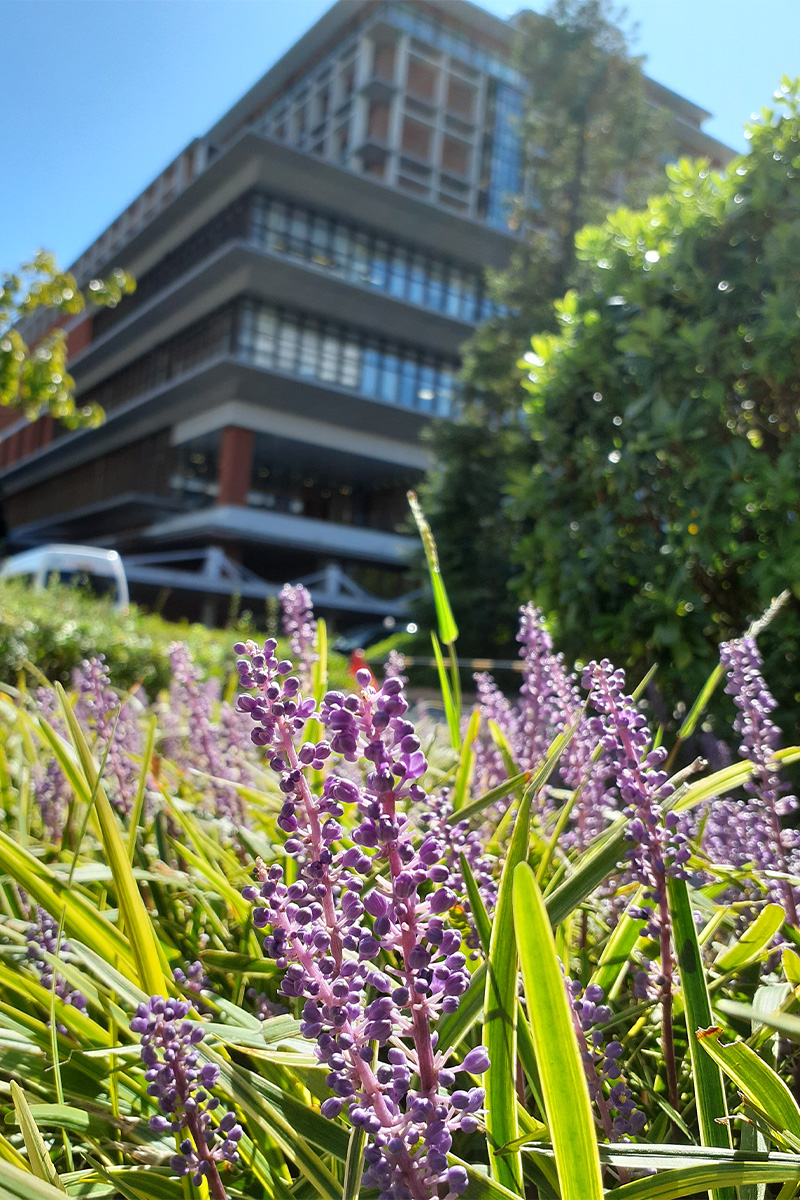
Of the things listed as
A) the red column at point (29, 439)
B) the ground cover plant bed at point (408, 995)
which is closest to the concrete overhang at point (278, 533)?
the red column at point (29, 439)

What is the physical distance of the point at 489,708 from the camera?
238cm

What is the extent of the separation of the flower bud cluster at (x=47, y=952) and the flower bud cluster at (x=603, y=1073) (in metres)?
0.75

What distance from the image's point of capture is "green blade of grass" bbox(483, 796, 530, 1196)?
79 centimetres

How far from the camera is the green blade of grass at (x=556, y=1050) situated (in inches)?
25.7

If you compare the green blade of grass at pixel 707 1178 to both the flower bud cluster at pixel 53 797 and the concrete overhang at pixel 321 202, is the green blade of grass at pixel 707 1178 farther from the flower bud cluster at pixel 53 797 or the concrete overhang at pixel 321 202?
the concrete overhang at pixel 321 202

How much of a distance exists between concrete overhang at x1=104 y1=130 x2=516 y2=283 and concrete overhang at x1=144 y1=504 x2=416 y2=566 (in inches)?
544

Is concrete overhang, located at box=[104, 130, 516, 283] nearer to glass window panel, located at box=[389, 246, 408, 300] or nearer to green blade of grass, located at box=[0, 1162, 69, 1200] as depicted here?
glass window panel, located at box=[389, 246, 408, 300]

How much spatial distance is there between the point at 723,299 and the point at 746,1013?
423cm

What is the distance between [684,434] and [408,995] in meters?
3.64

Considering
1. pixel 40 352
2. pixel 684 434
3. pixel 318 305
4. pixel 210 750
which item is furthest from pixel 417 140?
pixel 210 750

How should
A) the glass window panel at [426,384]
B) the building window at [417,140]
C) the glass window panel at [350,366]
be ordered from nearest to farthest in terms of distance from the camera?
the glass window panel at [350,366] → the glass window panel at [426,384] → the building window at [417,140]

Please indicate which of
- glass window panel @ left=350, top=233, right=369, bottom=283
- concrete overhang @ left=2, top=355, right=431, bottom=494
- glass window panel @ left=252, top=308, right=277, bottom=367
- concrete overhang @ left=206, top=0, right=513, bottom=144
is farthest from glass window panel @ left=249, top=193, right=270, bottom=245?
concrete overhang @ left=206, top=0, right=513, bottom=144

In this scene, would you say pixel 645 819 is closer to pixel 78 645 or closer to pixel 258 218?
pixel 78 645

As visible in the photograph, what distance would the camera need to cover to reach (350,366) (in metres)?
38.9
